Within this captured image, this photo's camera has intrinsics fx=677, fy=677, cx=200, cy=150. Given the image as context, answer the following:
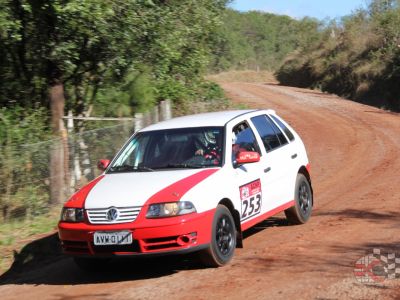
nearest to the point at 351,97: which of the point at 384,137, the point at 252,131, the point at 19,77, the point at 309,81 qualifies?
the point at 309,81

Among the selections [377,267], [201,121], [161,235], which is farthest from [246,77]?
[161,235]

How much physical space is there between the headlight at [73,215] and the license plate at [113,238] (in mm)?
318

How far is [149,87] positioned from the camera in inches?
637

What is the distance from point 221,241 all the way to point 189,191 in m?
0.73

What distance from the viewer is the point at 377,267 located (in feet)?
22.5

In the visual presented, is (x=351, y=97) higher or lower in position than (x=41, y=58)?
lower

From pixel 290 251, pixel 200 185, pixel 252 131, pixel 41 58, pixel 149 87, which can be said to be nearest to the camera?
pixel 200 185

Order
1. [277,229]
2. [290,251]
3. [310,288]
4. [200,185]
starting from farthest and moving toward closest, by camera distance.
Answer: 1. [277,229]
2. [290,251]
3. [200,185]
4. [310,288]

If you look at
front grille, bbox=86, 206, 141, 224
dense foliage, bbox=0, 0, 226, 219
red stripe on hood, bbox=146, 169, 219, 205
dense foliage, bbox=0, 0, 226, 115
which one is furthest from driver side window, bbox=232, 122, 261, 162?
dense foliage, bbox=0, 0, 226, 115

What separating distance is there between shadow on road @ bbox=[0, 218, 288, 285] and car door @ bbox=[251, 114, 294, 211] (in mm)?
719

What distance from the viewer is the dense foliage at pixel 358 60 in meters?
37.3

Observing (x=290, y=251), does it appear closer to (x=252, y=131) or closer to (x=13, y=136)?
(x=252, y=131)

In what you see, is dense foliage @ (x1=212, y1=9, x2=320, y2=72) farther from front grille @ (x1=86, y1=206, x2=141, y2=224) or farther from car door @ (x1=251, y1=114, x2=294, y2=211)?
front grille @ (x1=86, y1=206, x2=141, y2=224)

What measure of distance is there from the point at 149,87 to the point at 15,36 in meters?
5.28
